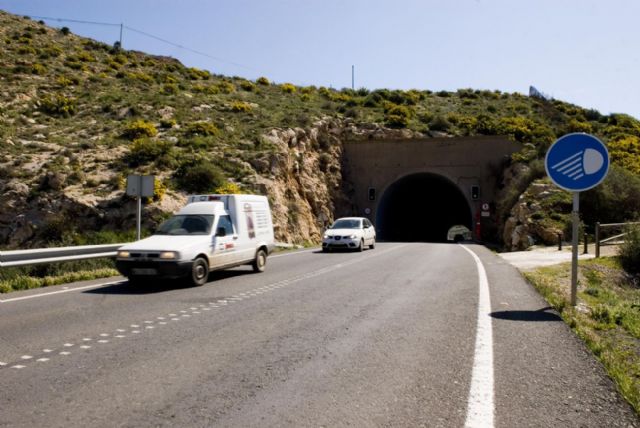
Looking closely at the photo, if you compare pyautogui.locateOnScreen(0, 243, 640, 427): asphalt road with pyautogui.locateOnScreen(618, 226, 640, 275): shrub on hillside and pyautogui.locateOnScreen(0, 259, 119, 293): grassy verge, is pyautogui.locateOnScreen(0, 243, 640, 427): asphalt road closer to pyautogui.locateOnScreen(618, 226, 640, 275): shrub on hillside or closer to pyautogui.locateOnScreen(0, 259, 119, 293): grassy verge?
pyautogui.locateOnScreen(0, 259, 119, 293): grassy verge

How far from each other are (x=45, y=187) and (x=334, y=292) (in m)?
20.7

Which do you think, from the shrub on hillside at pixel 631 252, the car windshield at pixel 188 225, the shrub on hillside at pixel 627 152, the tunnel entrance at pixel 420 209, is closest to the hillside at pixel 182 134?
the shrub on hillside at pixel 627 152

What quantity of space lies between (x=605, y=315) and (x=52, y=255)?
11585mm

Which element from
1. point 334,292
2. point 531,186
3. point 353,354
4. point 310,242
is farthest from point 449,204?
point 353,354

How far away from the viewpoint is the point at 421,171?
4103 centimetres

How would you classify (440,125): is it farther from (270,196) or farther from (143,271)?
(143,271)

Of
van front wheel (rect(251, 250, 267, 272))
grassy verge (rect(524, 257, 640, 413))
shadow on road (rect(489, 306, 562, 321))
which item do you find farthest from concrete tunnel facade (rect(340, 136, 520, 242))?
shadow on road (rect(489, 306, 562, 321))

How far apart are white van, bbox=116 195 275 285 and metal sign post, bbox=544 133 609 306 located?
24.2 ft

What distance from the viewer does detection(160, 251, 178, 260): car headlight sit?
10.9 m

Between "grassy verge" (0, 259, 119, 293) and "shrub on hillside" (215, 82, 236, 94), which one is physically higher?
"shrub on hillside" (215, 82, 236, 94)

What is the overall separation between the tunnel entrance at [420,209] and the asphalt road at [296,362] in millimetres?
33832

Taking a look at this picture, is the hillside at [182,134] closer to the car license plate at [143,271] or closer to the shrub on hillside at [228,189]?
the shrub on hillside at [228,189]

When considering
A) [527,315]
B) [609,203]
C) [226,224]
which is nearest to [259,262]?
[226,224]

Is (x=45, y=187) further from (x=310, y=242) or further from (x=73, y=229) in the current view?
(x=310, y=242)
